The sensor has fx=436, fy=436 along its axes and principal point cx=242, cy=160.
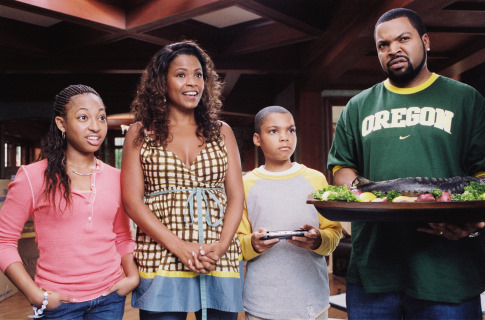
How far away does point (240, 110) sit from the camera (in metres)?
8.17

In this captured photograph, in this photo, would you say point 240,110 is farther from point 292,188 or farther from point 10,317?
point 292,188

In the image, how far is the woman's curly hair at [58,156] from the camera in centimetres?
135

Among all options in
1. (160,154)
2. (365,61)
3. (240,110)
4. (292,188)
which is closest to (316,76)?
(365,61)

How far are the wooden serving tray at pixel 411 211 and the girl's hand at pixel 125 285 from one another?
2.10 feet

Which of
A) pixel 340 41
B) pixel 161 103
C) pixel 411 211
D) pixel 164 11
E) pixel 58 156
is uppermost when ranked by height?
pixel 164 11

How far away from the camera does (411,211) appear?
1.04 metres

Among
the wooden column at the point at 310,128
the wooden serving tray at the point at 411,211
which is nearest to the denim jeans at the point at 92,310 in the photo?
the wooden serving tray at the point at 411,211

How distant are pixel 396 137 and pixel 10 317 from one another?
3.78 meters

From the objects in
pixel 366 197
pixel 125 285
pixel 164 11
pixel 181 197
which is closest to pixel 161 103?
pixel 181 197

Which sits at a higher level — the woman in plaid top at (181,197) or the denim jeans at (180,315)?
the woman in plaid top at (181,197)

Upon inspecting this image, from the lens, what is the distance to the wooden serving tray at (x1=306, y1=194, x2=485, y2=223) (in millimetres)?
1023

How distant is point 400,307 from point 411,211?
1.39 ft

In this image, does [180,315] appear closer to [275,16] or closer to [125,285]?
[125,285]

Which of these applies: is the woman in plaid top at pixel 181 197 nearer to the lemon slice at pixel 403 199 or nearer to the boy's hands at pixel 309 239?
the boy's hands at pixel 309 239
